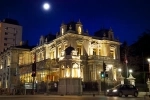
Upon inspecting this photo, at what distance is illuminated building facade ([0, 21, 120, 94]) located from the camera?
173ft

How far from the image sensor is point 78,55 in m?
55.8

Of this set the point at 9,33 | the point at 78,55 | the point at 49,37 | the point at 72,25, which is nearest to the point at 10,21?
the point at 9,33

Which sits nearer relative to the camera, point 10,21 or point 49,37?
point 49,37

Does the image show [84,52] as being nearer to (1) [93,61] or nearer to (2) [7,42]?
(1) [93,61]

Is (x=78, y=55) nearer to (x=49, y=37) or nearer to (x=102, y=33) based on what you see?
(x=102, y=33)

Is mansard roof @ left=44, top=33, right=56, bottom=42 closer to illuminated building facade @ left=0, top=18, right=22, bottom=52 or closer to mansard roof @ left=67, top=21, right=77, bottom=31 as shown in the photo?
mansard roof @ left=67, top=21, right=77, bottom=31

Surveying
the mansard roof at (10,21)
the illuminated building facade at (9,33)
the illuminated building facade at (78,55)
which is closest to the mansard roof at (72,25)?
the illuminated building facade at (78,55)

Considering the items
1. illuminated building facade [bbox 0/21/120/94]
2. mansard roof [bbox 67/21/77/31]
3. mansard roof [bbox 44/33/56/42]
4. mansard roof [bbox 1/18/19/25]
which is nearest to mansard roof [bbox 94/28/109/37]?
illuminated building facade [bbox 0/21/120/94]

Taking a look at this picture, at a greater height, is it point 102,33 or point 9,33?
point 9,33

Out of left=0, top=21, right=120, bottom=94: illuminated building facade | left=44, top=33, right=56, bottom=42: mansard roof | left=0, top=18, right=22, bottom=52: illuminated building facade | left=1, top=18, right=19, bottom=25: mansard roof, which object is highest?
left=1, top=18, right=19, bottom=25: mansard roof

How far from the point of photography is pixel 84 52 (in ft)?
199

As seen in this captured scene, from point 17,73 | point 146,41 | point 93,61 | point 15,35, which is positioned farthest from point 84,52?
point 15,35

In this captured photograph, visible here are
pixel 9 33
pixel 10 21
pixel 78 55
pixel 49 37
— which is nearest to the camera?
pixel 78 55

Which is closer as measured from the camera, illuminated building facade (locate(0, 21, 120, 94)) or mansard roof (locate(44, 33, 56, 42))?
illuminated building facade (locate(0, 21, 120, 94))
